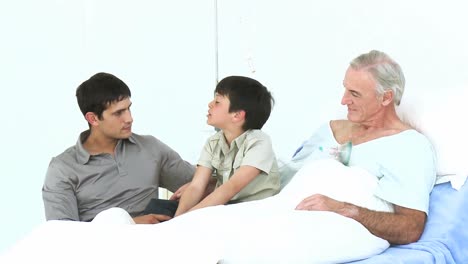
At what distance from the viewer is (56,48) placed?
352 cm

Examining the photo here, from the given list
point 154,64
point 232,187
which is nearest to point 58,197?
point 232,187

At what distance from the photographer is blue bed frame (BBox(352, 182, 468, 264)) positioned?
5.71ft

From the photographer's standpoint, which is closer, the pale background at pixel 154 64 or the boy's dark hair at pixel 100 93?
the boy's dark hair at pixel 100 93

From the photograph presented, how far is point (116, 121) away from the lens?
7.65ft

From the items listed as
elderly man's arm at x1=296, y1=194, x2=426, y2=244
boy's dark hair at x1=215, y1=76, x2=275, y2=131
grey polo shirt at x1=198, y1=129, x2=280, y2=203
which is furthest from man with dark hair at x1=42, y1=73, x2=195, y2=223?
elderly man's arm at x1=296, y1=194, x2=426, y2=244

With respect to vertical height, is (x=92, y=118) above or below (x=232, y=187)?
above

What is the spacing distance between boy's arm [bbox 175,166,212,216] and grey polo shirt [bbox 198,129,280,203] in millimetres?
27

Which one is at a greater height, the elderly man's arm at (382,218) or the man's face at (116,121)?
the man's face at (116,121)

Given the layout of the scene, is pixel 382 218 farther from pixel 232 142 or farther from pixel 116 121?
pixel 116 121

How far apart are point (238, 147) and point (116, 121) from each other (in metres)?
0.43

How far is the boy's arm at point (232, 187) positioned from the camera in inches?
83.0

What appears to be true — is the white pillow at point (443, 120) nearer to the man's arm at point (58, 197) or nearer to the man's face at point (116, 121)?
the man's face at point (116, 121)

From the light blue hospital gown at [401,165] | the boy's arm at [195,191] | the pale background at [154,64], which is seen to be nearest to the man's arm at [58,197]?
the boy's arm at [195,191]

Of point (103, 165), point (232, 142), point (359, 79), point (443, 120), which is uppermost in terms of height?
point (359, 79)
